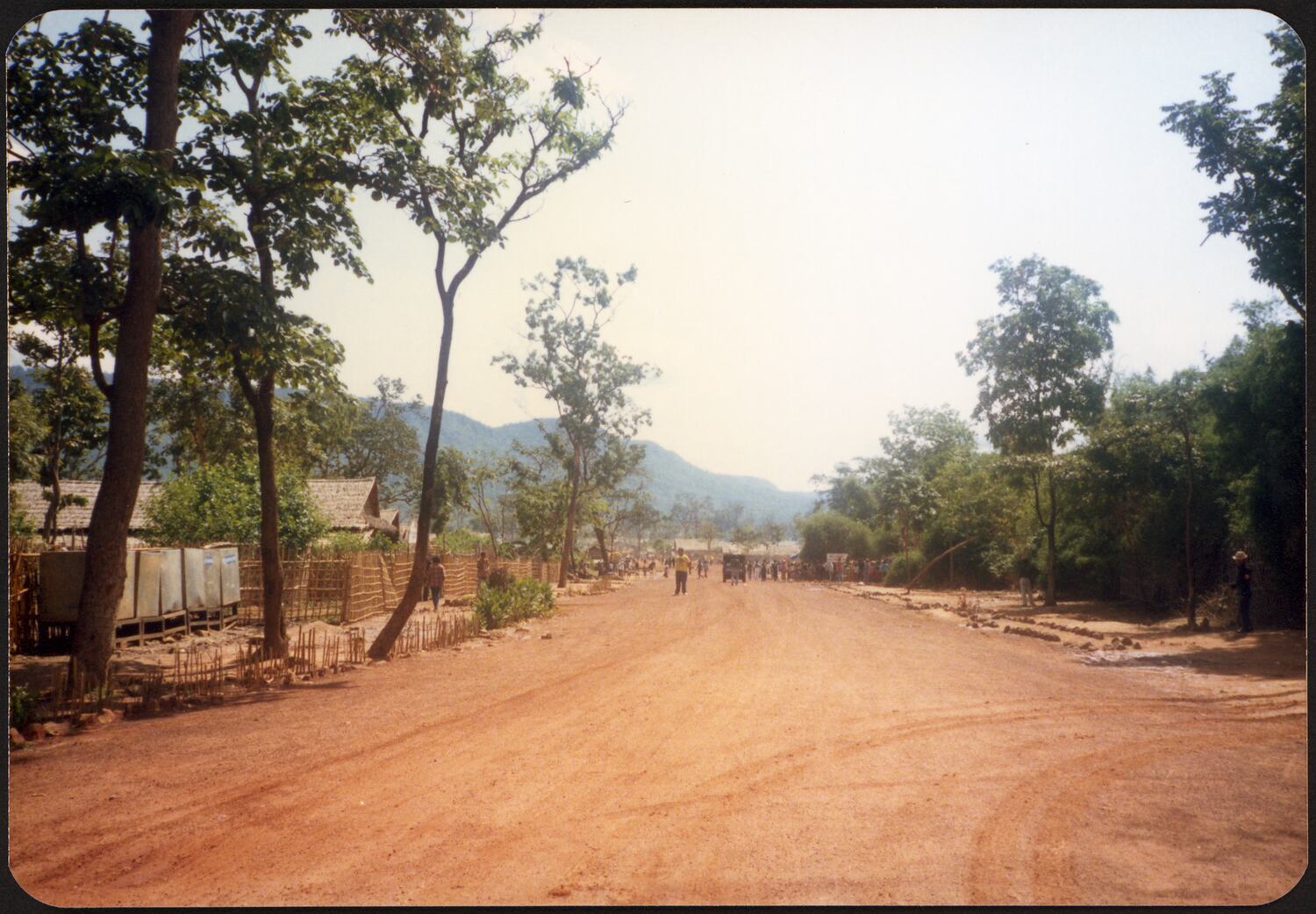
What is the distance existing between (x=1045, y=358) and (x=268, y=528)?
68.1ft

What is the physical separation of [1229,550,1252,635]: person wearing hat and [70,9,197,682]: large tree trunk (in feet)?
56.9

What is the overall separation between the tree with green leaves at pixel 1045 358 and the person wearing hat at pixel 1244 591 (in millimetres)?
8201

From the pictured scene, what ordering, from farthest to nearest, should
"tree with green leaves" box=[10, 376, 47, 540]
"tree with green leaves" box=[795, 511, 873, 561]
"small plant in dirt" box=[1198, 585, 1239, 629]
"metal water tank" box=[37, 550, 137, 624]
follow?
"tree with green leaves" box=[795, 511, 873, 561] < "tree with green leaves" box=[10, 376, 47, 540] < "small plant in dirt" box=[1198, 585, 1239, 629] < "metal water tank" box=[37, 550, 137, 624]

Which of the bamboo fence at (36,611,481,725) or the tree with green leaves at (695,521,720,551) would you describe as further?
the tree with green leaves at (695,521,720,551)

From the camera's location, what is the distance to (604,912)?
4.22 meters

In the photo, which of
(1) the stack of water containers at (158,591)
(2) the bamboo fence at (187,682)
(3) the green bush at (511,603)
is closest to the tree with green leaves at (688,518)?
(3) the green bush at (511,603)

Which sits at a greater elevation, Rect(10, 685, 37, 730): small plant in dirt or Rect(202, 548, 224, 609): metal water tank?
Rect(202, 548, 224, 609): metal water tank

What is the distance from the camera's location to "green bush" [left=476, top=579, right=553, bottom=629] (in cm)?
1906

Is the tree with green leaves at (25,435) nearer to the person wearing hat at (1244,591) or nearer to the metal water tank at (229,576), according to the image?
the metal water tank at (229,576)

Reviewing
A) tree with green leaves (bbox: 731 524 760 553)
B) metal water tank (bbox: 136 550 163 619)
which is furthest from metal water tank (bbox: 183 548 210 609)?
tree with green leaves (bbox: 731 524 760 553)

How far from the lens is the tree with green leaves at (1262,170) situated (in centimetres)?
1160

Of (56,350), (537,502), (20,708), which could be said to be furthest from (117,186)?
(537,502)

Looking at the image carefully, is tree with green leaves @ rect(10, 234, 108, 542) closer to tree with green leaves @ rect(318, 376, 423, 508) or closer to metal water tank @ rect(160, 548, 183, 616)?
metal water tank @ rect(160, 548, 183, 616)

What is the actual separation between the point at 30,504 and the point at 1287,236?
1594 inches
